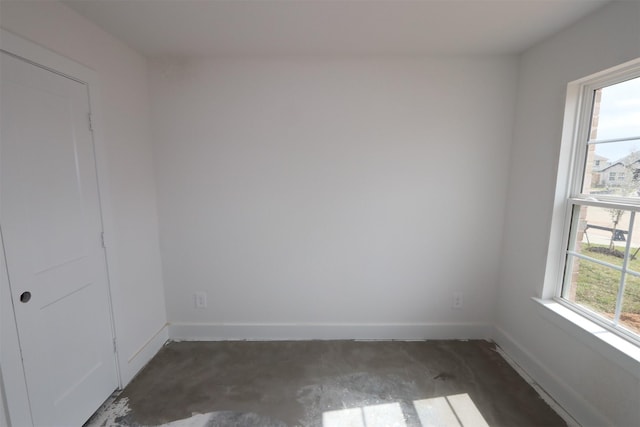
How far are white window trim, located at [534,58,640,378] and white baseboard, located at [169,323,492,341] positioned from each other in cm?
74

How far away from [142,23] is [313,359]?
272cm

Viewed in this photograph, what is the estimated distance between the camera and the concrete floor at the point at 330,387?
5.28 ft

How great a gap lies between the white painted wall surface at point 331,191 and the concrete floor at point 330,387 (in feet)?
0.71

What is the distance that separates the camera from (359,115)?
217 cm

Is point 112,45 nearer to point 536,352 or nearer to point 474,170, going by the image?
point 474,170

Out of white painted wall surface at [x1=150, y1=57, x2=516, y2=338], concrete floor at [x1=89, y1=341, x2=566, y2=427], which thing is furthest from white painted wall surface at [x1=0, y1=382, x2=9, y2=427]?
white painted wall surface at [x1=150, y1=57, x2=516, y2=338]

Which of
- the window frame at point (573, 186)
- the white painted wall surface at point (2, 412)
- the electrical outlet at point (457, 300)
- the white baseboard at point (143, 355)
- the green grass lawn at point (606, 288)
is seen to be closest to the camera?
the white painted wall surface at point (2, 412)

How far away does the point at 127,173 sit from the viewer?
1928 millimetres

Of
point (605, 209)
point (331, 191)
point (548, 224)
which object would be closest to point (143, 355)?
point (331, 191)

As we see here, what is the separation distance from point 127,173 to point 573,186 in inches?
126

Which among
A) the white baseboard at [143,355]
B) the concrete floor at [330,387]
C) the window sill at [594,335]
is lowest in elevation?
the concrete floor at [330,387]

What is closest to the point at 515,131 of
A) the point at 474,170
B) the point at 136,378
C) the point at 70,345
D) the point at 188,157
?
the point at 474,170

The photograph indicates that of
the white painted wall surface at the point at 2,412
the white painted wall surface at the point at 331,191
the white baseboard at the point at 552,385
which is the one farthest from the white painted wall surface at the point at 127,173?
the white baseboard at the point at 552,385

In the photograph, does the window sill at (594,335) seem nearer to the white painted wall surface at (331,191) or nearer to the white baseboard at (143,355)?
the white painted wall surface at (331,191)
